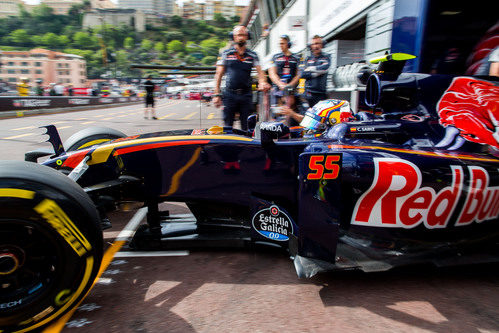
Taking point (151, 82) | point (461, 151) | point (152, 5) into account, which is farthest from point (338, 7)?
point (152, 5)

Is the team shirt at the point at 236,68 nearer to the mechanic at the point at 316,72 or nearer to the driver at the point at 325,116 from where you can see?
the mechanic at the point at 316,72

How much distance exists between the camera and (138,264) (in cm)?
247

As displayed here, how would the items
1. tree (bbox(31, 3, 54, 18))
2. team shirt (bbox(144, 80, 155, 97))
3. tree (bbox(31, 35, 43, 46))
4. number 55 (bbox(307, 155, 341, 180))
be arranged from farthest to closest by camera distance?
tree (bbox(31, 3, 54, 18)), tree (bbox(31, 35, 43, 46)), team shirt (bbox(144, 80, 155, 97)), number 55 (bbox(307, 155, 341, 180))

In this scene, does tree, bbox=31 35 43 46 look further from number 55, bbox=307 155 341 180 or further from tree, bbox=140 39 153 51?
number 55, bbox=307 155 341 180

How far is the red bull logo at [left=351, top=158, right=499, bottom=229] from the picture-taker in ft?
7.14

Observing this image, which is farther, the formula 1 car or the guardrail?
the guardrail

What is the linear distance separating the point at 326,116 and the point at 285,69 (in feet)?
9.95

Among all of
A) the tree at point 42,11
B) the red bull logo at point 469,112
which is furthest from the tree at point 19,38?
the red bull logo at point 469,112

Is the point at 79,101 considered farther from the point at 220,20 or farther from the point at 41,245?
the point at 220,20

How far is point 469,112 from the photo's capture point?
8.73ft

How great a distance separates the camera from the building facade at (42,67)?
105812 millimetres

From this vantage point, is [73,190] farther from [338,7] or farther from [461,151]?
[338,7]

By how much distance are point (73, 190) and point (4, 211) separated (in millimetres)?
286

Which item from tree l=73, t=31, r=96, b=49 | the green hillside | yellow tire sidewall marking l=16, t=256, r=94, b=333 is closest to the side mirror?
yellow tire sidewall marking l=16, t=256, r=94, b=333
